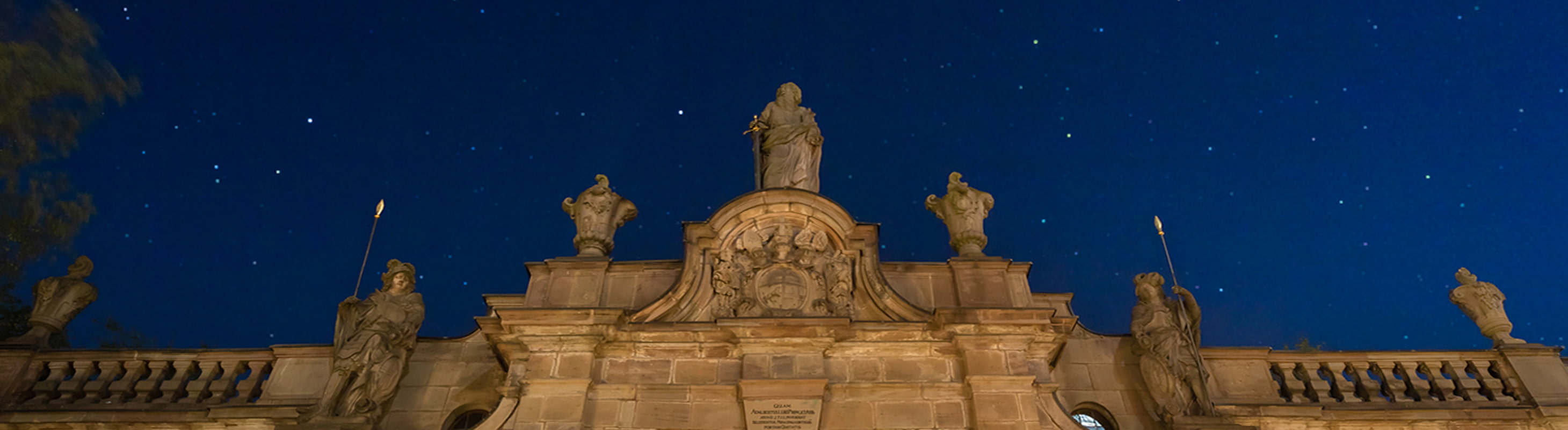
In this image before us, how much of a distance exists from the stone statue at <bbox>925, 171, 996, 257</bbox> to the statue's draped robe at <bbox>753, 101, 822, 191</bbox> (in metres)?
1.84

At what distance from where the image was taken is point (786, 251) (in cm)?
1152

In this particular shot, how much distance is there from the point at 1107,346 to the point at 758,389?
16.5ft

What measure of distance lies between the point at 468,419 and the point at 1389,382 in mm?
12102

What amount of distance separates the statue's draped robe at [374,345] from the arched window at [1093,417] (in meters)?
8.60

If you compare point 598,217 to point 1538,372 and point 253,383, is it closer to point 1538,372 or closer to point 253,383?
point 253,383

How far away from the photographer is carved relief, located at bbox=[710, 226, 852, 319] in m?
11.1

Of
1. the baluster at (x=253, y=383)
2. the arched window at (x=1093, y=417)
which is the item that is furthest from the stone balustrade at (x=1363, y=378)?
the baluster at (x=253, y=383)

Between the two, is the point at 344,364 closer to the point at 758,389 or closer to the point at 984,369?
the point at 758,389

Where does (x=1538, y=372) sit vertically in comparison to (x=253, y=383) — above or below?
above

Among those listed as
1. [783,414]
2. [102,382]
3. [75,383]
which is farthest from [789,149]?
[75,383]

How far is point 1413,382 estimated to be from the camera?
38.1 feet

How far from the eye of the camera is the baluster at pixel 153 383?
36.5ft

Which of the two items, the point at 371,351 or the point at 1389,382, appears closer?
the point at 371,351

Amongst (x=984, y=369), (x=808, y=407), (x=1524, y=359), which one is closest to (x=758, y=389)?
(x=808, y=407)
